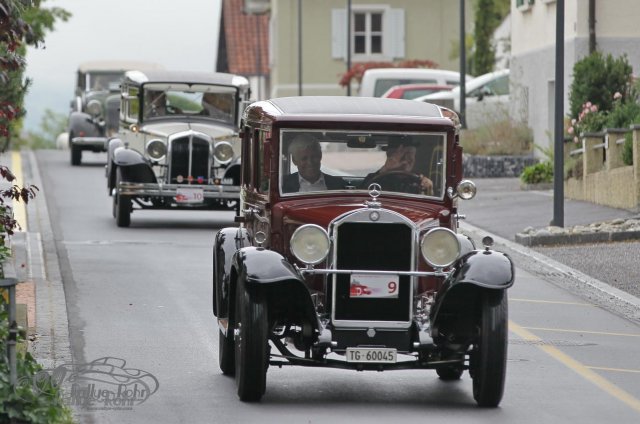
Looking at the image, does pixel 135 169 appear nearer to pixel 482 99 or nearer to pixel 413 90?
pixel 482 99

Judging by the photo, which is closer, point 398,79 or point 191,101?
point 191,101

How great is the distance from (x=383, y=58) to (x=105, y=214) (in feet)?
113

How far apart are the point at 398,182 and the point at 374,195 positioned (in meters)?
0.52

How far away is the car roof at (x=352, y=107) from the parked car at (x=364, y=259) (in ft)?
0.05

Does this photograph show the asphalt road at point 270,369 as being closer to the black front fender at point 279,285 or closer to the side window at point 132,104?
the black front fender at point 279,285

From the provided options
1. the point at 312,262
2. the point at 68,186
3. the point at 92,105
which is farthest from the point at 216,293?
the point at 92,105

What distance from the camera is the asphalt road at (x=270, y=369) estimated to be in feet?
32.8

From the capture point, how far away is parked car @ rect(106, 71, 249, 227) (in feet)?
78.5

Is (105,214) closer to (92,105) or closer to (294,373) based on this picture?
(92,105)

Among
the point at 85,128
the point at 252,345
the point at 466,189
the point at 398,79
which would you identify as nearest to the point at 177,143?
the point at 466,189

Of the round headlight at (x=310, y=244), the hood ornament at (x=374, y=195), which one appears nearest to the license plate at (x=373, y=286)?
the round headlight at (x=310, y=244)

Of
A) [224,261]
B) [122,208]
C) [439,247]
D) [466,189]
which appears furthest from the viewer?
[122,208]

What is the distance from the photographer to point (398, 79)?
152 ft

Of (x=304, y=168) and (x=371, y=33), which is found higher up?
(x=371, y=33)
